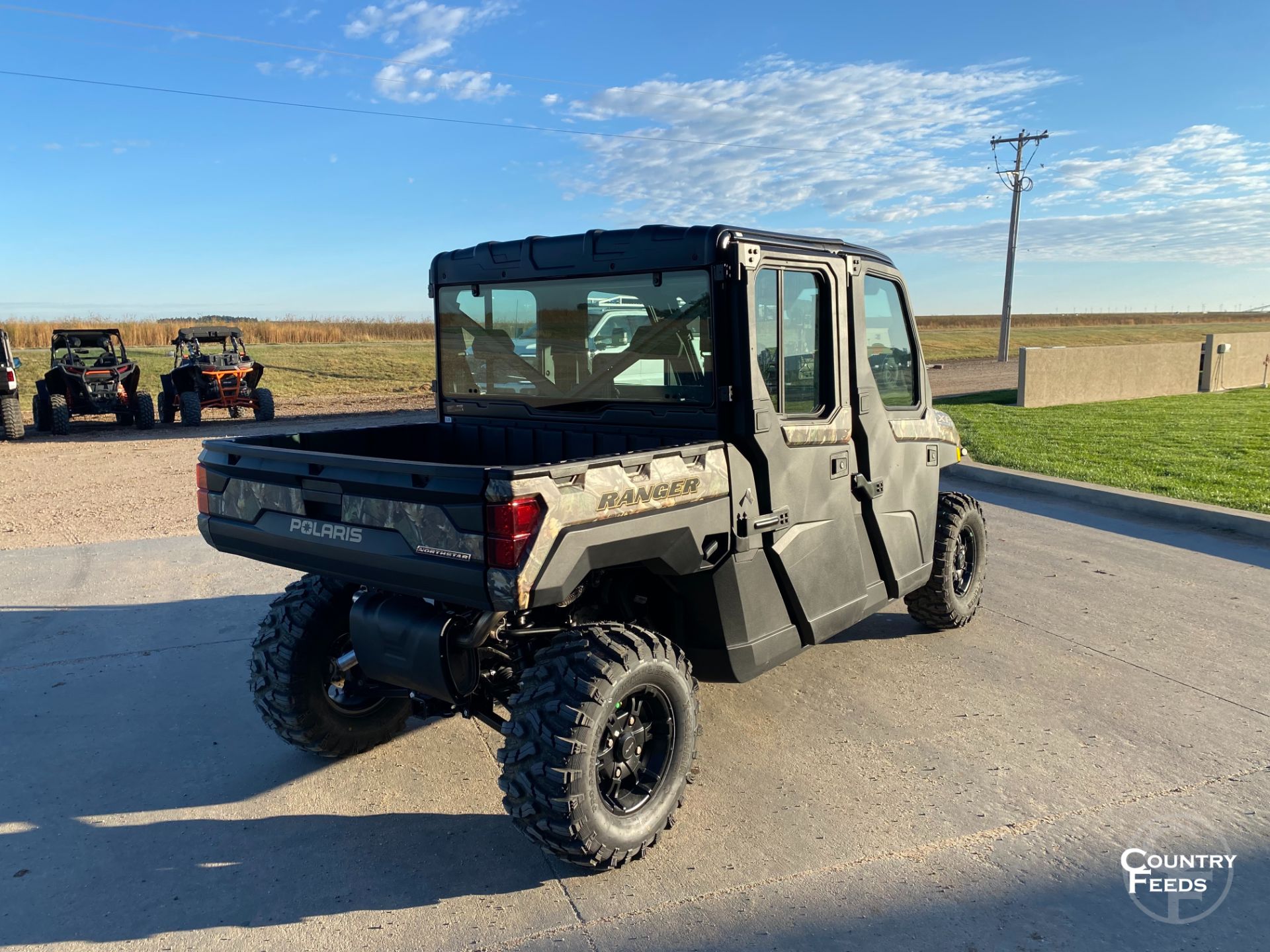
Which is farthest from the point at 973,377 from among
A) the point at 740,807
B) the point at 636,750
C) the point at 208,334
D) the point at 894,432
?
the point at 636,750

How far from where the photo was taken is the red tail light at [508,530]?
2777 millimetres

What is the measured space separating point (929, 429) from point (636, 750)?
257 cm

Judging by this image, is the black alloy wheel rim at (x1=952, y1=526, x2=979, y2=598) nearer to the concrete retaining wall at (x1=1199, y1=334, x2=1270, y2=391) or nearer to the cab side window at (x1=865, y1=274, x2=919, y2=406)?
the cab side window at (x1=865, y1=274, x2=919, y2=406)

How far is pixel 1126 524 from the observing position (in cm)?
826

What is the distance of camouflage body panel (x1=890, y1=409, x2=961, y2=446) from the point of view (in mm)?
4676

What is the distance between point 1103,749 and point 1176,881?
0.98m

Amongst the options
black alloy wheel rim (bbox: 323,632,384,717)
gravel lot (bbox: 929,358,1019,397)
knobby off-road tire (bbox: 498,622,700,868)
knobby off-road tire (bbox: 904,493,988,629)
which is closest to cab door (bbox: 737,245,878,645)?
knobby off-road tire (bbox: 498,622,700,868)

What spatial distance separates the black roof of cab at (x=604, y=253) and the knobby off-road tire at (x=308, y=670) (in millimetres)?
1638

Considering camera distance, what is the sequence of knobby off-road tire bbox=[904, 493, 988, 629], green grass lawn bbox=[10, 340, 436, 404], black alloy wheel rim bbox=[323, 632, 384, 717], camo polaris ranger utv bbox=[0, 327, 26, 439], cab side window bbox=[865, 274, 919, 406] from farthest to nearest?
1. green grass lawn bbox=[10, 340, 436, 404]
2. camo polaris ranger utv bbox=[0, 327, 26, 439]
3. knobby off-road tire bbox=[904, 493, 988, 629]
4. cab side window bbox=[865, 274, 919, 406]
5. black alloy wheel rim bbox=[323, 632, 384, 717]

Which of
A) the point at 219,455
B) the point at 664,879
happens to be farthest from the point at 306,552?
the point at 664,879

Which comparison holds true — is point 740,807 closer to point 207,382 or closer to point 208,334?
point 207,382

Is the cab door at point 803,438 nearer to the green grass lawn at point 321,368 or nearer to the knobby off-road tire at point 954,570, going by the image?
the knobby off-road tire at point 954,570

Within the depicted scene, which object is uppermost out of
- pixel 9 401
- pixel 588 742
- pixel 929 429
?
pixel 929 429

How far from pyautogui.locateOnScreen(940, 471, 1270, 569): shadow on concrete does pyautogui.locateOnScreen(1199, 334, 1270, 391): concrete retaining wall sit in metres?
14.6
